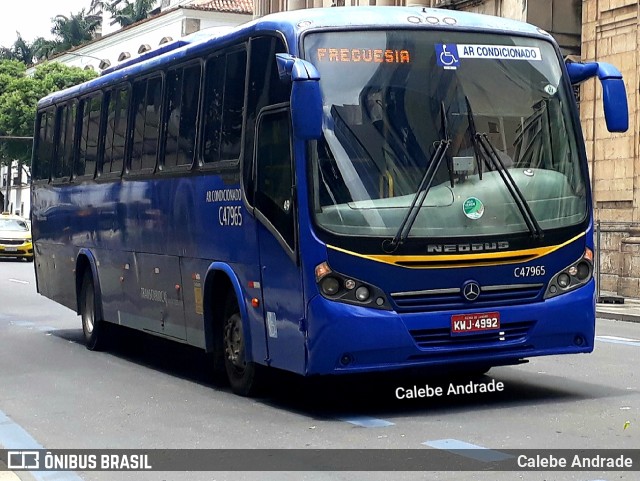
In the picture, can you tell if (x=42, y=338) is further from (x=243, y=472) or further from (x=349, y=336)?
(x=243, y=472)

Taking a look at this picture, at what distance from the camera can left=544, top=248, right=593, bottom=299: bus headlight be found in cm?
1052

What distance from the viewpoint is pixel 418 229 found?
32.7 feet

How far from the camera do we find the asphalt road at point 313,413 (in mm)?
8695

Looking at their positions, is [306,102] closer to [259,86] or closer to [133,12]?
[259,86]

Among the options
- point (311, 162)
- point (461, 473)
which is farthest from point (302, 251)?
point (461, 473)

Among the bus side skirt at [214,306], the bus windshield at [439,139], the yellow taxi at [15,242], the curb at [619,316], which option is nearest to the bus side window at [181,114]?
the bus side skirt at [214,306]

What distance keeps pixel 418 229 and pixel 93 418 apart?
293 centimetres

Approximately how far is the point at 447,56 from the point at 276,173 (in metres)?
1.59

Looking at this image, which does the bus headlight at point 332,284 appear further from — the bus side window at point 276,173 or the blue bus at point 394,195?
the bus side window at point 276,173

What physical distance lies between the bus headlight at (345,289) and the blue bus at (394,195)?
1 cm

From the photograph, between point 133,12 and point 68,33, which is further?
point 68,33

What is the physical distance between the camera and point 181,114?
12.9 m

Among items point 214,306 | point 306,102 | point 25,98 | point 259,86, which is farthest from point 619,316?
point 25,98

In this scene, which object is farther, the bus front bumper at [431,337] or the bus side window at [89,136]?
the bus side window at [89,136]
